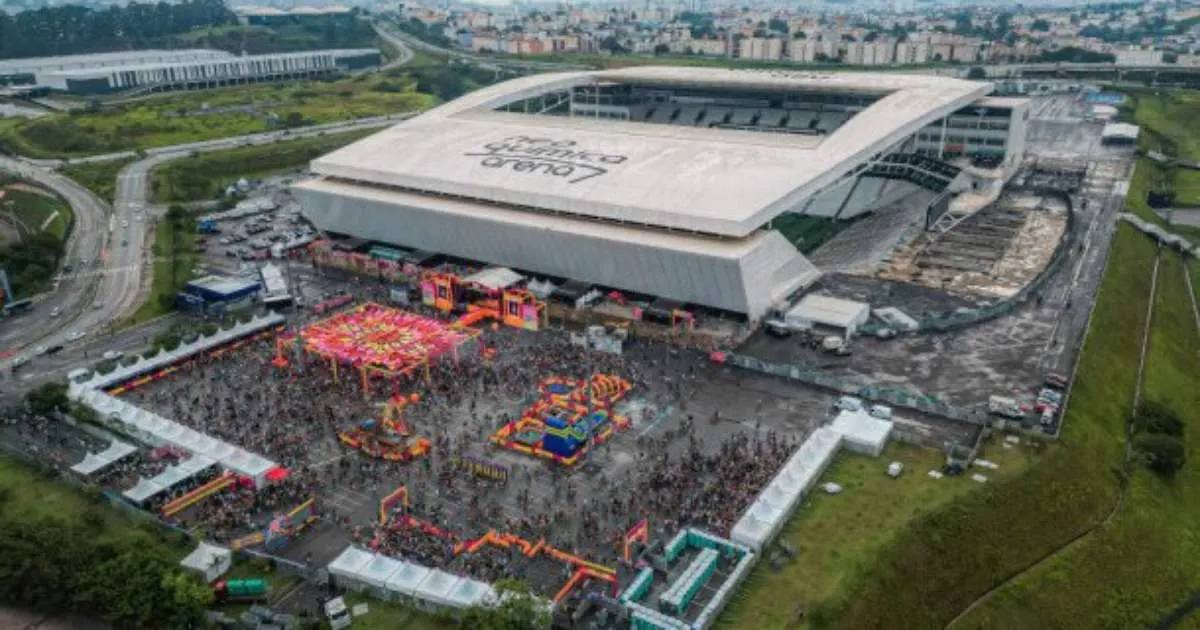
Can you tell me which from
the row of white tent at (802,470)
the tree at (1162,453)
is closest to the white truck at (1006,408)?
the row of white tent at (802,470)

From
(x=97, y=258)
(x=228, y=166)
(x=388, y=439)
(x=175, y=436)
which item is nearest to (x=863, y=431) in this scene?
(x=388, y=439)

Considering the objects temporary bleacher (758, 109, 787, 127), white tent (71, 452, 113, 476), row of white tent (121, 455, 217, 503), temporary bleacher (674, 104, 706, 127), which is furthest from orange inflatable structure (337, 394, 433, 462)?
temporary bleacher (674, 104, 706, 127)

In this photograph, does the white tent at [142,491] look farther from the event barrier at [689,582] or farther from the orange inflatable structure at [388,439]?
the event barrier at [689,582]

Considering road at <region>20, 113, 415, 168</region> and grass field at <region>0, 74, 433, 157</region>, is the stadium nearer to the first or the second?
road at <region>20, 113, 415, 168</region>

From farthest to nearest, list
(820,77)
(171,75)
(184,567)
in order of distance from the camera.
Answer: (171,75)
(820,77)
(184,567)

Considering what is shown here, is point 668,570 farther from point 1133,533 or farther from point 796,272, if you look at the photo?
point 796,272

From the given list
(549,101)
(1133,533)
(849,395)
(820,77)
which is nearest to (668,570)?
(849,395)
